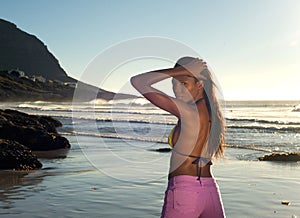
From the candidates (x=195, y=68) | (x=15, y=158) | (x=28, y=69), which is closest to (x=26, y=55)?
(x=28, y=69)

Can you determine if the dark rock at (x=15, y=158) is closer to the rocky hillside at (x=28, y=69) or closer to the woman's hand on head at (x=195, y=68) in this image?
the woman's hand on head at (x=195, y=68)

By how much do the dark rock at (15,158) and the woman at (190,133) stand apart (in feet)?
24.0

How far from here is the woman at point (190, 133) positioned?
3105 millimetres

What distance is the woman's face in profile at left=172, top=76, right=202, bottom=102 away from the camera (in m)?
3.16

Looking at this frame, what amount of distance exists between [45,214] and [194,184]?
12.0 ft

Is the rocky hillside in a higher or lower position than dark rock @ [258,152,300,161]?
higher

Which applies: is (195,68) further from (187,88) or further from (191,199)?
(191,199)

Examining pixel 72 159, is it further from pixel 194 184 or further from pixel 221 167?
pixel 194 184

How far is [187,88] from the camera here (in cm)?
316

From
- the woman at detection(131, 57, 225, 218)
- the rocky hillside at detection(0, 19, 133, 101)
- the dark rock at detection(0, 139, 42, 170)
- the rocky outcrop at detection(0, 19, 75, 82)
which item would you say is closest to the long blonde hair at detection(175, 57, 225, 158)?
the woman at detection(131, 57, 225, 218)

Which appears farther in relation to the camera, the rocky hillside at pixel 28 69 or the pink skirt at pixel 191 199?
the rocky hillside at pixel 28 69

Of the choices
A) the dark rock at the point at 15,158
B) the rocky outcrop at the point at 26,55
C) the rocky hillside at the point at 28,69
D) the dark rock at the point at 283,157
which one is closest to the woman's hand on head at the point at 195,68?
the dark rock at the point at 15,158

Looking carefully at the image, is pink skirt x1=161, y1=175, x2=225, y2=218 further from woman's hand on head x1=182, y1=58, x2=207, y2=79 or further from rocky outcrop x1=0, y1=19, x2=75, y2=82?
rocky outcrop x1=0, y1=19, x2=75, y2=82

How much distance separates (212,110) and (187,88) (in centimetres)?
24
